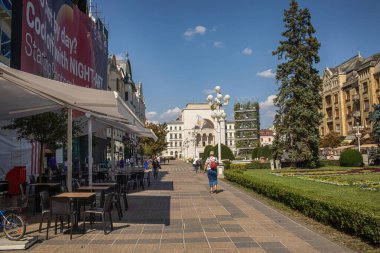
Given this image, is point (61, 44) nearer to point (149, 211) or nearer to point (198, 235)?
point (149, 211)

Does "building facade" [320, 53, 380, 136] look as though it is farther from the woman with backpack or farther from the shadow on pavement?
the shadow on pavement

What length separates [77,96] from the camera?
7.57m

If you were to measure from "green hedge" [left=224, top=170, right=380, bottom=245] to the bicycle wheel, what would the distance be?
6438mm

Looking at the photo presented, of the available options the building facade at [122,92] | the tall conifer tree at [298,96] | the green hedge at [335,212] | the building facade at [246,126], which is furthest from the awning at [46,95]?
the building facade at [246,126]

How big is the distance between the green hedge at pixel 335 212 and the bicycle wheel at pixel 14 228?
644 centimetres

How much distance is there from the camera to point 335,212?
823cm

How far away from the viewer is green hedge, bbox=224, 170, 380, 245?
267 inches

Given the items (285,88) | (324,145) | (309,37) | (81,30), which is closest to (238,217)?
(81,30)

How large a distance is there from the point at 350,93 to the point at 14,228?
64.1 metres

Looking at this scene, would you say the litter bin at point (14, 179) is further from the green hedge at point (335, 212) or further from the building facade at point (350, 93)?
the building facade at point (350, 93)

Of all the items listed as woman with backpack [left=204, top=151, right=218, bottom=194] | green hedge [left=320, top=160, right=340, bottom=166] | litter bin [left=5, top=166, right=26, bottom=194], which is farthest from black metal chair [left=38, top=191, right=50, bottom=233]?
green hedge [left=320, top=160, right=340, bottom=166]

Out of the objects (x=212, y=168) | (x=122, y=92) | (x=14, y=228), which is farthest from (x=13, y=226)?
(x=122, y=92)

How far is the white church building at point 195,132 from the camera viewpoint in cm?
11131

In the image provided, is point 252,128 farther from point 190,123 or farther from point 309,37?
point 190,123
